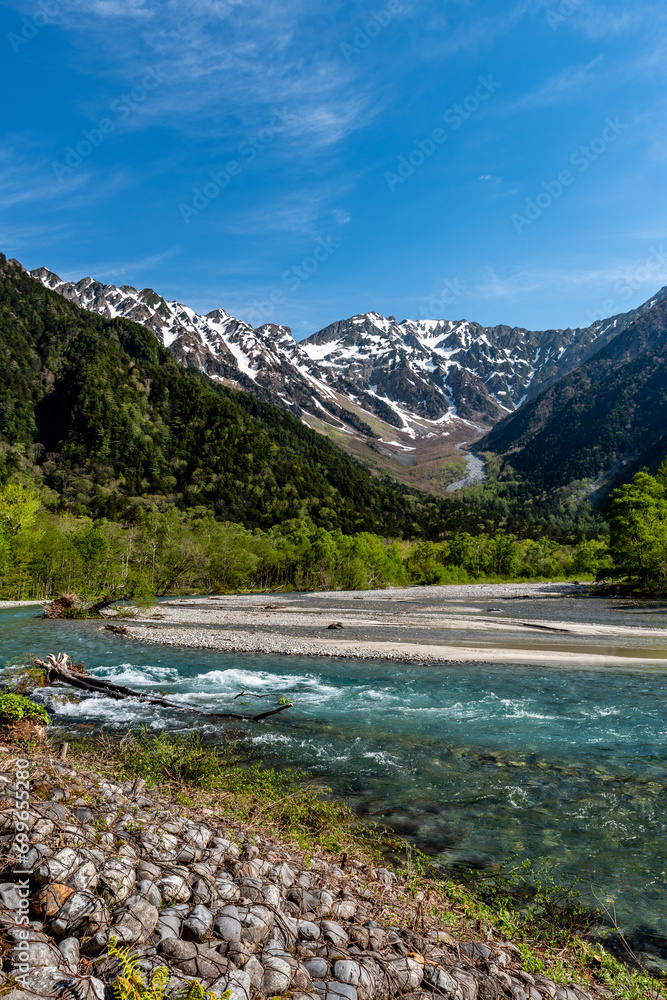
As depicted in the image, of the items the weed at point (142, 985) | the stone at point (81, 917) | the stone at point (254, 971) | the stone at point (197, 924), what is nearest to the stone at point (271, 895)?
the stone at point (197, 924)

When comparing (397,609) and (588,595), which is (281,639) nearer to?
(397,609)

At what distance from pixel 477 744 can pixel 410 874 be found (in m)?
7.63

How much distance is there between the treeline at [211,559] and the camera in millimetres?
67562

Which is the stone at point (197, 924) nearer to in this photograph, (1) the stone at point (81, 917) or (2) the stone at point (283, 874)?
(1) the stone at point (81, 917)

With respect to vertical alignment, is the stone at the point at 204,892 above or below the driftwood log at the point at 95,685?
Answer: above

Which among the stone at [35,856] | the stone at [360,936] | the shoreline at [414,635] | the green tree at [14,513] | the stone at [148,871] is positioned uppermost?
the green tree at [14,513]

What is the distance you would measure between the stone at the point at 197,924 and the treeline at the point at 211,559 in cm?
5402

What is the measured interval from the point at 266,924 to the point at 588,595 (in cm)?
9437

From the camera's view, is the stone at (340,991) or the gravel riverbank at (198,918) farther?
the stone at (340,991)

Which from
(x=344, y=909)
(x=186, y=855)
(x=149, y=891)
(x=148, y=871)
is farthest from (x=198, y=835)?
(x=344, y=909)

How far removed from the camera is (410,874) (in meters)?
7.54

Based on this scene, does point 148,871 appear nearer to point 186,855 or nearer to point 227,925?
point 186,855

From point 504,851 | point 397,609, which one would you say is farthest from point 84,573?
point 504,851

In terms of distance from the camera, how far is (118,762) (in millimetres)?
10000
